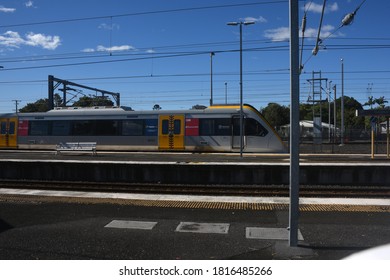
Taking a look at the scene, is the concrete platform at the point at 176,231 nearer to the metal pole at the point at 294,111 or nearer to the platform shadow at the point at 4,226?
the platform shadow at the point at 4,226

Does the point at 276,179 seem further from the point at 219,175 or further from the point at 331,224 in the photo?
the point at 331,224

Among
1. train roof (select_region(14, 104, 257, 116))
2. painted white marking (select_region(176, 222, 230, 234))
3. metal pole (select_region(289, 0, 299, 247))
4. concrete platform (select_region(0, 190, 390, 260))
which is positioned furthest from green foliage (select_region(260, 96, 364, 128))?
metal pole (select_region(289, 0, 299, 247))

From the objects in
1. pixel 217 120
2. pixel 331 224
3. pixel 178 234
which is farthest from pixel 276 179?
pixel 217 120

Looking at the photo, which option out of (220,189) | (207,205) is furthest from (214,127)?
(207,205)

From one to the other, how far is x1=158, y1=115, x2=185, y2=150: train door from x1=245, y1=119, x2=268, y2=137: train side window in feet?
13.6

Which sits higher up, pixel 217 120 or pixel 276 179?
pixel 217 120

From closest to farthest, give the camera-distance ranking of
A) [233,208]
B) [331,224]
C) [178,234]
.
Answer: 1. [178,234]
2. [331,224]
3. [233,208]

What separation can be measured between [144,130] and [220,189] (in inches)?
571

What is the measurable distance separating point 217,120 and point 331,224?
57.6ft

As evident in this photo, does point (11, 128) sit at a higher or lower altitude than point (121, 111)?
lower

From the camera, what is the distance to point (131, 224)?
7.34 m

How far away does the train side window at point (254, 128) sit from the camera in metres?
23.9

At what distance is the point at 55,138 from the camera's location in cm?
2872

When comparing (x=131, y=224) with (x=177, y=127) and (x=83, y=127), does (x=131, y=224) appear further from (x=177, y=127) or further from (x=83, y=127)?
(x=83, y=127)
